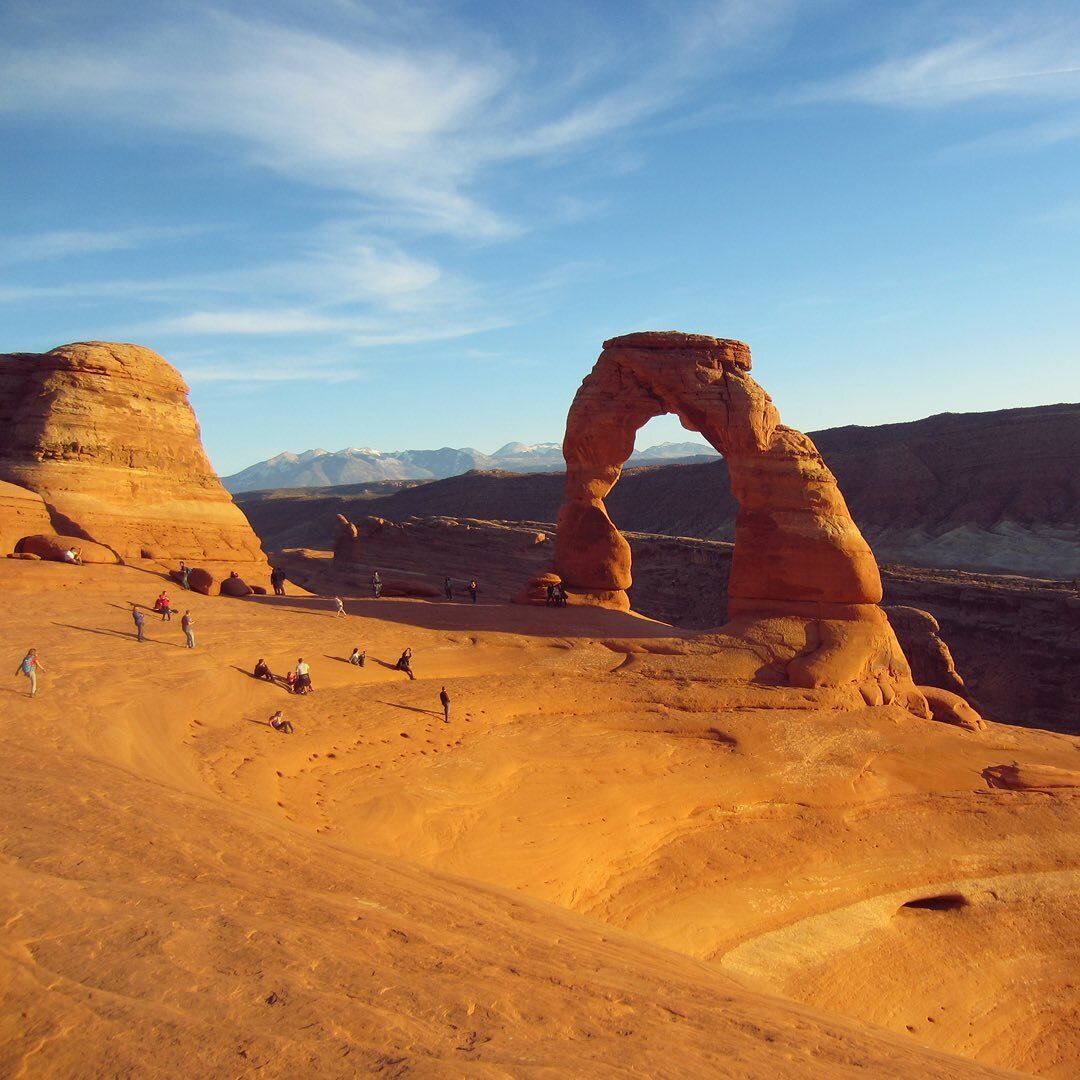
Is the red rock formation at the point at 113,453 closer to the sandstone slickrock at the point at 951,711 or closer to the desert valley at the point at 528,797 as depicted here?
the desert valley at the point at 528,797

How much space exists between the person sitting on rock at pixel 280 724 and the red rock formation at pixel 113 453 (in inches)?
431

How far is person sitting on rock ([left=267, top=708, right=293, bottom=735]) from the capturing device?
41.8ft

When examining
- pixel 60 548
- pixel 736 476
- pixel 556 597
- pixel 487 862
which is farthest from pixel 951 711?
pixel 60 548

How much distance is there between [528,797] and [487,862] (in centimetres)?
178

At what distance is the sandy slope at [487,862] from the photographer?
4.90 m

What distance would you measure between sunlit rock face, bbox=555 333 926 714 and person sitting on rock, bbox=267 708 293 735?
931cm

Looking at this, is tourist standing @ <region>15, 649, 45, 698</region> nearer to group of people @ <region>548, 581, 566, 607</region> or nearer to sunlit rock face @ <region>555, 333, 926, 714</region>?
group of people @ <region>548, 581, 566, 607</region>

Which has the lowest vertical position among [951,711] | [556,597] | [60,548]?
[951,711]

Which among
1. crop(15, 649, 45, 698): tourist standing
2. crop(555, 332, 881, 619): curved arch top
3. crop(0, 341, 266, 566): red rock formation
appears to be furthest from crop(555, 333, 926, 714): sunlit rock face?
crop(15, 649, 45, 698): tourist standing

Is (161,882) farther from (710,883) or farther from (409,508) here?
(409,508)

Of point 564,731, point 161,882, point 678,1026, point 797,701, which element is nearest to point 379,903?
point 161,882

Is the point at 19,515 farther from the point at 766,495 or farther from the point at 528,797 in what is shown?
the point at 766,495

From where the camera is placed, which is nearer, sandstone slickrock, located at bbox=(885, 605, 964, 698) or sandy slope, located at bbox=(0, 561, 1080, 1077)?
sandy slope, located at bbox=(0, 561, 1080, 1077)

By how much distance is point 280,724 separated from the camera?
12820 millimetres
